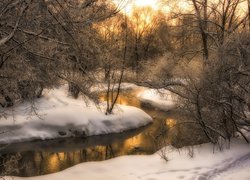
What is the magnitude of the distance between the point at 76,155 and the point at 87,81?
6.88 metres

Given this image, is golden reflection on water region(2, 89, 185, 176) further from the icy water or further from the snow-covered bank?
the snow-covered bank

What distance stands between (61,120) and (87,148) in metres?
3.14

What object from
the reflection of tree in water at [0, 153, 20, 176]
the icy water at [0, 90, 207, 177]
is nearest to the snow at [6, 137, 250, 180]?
the reflection of tree in water at [0, 153, 20, 176]

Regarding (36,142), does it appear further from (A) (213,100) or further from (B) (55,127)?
(A) (213,100)

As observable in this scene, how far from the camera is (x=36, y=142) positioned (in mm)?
18281

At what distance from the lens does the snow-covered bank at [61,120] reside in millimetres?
18641

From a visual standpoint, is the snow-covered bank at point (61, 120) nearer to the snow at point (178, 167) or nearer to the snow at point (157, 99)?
the snow at point (157, 99)

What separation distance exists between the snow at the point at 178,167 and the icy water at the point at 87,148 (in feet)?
6.16

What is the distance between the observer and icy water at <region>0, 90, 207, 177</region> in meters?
14.6

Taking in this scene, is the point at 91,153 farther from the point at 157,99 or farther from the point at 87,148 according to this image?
the point at 157,99

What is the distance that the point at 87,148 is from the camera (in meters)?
17.7

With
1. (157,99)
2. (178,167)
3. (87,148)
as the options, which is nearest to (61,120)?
(87,148)

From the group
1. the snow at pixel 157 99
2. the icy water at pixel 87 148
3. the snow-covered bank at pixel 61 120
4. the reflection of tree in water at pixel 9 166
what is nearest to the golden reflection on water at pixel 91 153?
the icy water at pixel 87 148

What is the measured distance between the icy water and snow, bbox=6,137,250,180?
1879 mm
